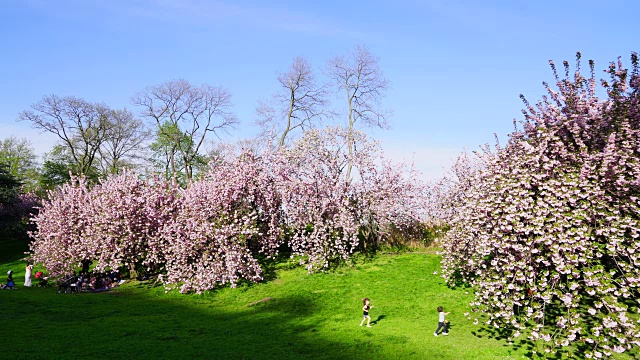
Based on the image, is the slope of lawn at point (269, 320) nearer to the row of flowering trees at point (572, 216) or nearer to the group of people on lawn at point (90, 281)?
the group of people on lawn at point (90, 281)

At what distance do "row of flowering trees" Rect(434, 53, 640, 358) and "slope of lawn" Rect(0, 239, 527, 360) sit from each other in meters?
2.73

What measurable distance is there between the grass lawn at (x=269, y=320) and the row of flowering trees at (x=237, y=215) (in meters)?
Result: 2.24

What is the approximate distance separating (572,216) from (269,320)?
1618 cm

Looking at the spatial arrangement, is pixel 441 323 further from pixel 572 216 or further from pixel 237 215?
pixel 237 215

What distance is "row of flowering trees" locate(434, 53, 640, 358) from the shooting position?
14.6m

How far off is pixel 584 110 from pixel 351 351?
1392 cm

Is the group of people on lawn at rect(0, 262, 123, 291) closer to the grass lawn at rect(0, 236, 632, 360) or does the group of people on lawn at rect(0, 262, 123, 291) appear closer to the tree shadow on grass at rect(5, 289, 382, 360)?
the grass lawn at rect(0, 236, 632, 360)

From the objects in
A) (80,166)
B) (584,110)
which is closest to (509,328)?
(584,110)

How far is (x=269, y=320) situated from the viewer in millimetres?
23656

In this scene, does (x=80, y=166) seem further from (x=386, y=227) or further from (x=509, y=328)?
(x=509, y=328)

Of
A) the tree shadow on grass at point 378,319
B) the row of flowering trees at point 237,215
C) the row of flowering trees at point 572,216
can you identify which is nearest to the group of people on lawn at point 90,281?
the row of flowering trees at point 237,215

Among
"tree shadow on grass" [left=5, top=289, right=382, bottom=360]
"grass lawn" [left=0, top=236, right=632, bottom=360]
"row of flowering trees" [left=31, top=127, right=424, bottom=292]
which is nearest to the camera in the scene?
"grass lawn" [left=0, top=236, right=632, bottom=360]

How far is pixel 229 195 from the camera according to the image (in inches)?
1261

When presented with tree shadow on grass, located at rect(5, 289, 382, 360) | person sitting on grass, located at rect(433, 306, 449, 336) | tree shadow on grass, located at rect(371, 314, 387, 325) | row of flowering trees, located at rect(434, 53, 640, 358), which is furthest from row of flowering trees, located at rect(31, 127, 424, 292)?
row of flowering trees, located at rect(434, 53, 640, 358)
